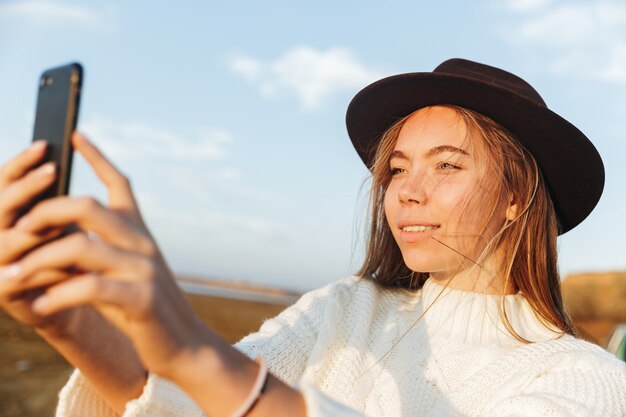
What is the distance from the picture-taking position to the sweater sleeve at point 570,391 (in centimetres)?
190

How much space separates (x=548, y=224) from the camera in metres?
3.00

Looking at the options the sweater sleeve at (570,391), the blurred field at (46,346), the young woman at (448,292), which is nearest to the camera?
the sweater sleeve at (570,391)

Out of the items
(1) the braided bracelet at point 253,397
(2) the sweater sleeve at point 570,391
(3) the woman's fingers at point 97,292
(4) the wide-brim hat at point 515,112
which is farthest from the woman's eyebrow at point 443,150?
(3) the woman's fingers at point 97,292

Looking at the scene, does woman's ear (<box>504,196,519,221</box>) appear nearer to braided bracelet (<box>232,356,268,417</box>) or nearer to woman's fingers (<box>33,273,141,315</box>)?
braided bracelet (<box>232,356,268,417</box>)

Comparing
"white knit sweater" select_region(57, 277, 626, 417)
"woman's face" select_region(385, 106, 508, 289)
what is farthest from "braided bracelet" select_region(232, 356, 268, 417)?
"woman's face" select_region(385, 106, 508, 289)

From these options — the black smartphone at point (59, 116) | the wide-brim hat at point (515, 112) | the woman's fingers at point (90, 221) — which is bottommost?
the woman's fingers at point (90, 221)

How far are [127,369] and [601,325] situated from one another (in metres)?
17.2

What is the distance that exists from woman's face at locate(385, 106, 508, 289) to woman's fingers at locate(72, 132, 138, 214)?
5.46 ft

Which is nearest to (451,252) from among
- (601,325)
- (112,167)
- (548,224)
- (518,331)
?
(518,331)

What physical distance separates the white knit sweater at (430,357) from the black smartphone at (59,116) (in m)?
0.92

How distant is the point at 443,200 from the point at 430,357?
0.67 meters

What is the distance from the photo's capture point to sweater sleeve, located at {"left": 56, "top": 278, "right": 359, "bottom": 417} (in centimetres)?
168

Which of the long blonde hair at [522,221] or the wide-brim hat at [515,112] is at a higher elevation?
the wide-brim hat at [515,112]

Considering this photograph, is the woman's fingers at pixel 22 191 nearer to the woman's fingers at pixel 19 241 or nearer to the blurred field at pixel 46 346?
the woman's fingers at pixel 19 241
